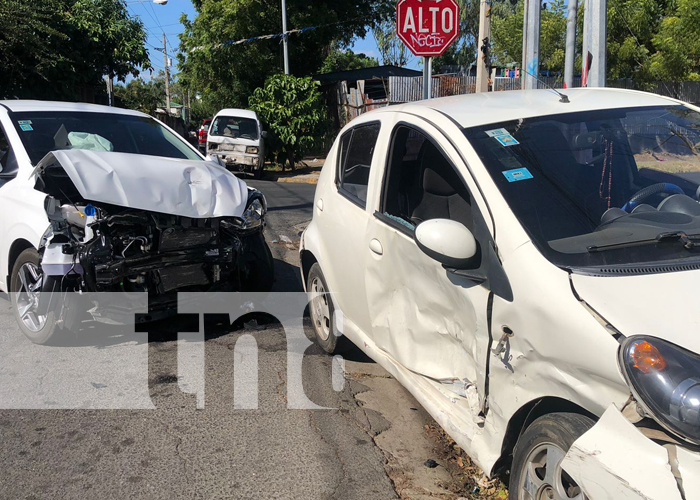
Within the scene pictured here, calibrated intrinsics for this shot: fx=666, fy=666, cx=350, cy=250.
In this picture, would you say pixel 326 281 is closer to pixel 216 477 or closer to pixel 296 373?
pixel 296 373

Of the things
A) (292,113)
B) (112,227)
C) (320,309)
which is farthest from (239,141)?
(320,309)

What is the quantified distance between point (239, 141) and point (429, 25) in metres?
11.0

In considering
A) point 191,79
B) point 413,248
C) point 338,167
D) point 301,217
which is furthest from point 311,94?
point 413,248

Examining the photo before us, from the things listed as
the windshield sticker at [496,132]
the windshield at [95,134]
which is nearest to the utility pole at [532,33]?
the windshield at [95,134]

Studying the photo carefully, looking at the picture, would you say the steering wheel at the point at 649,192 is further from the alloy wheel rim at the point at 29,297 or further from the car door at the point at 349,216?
the alloy wheel rim at the point at 29,297

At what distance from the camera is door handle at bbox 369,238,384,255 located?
151 inches

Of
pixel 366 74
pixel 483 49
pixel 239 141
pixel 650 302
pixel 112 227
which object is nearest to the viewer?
pixel 650 302

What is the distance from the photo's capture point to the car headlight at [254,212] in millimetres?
5488

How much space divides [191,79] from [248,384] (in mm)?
27676

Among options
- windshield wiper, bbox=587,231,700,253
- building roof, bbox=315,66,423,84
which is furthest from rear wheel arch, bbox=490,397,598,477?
building roof, bbox=315,66,423,84

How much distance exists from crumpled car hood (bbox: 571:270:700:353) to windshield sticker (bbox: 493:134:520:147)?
0.99 meters

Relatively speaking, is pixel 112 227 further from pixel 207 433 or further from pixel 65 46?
pixel 65 46

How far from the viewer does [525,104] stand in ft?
12.1

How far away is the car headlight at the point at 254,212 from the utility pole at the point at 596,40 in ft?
22.2
